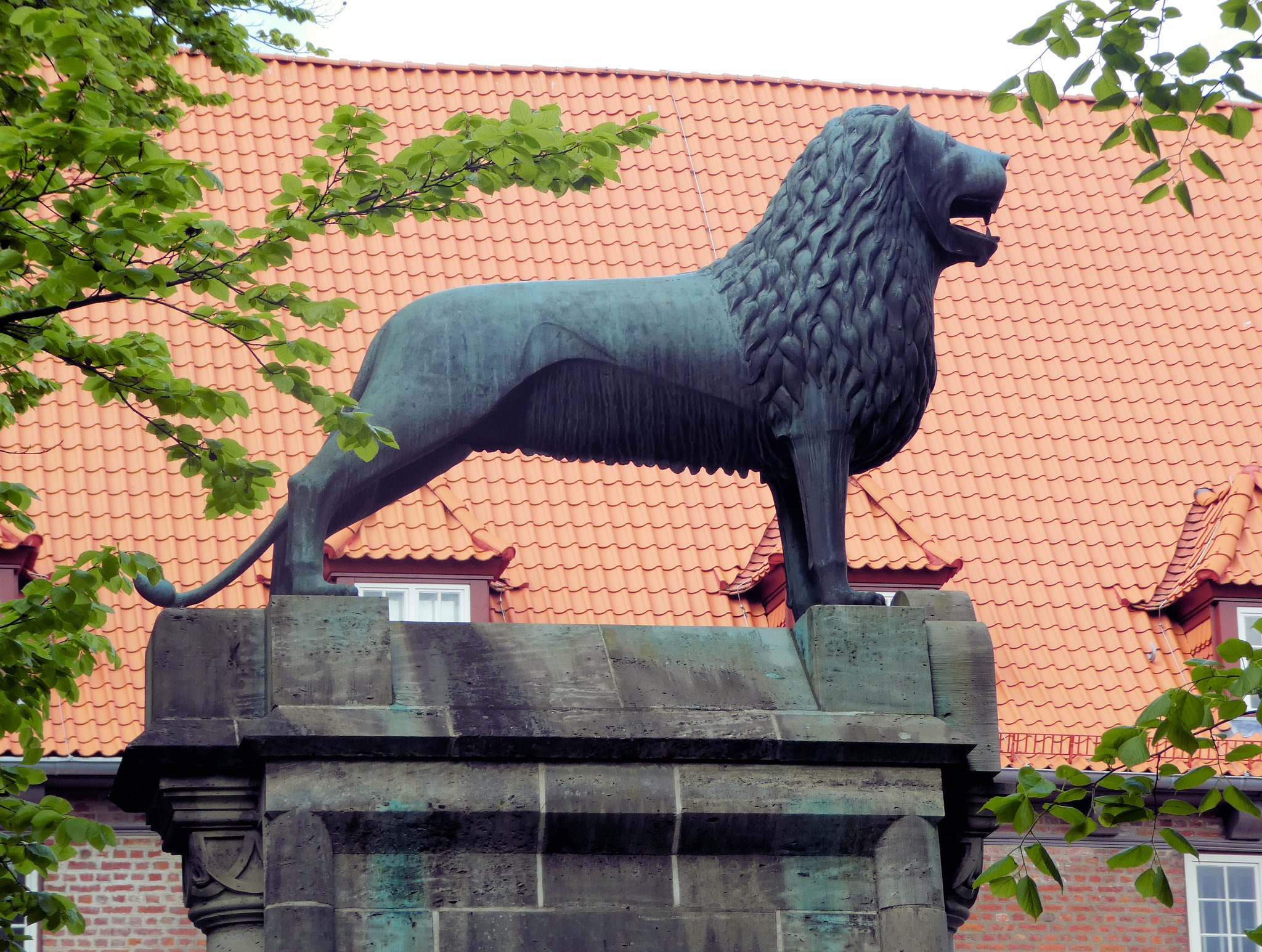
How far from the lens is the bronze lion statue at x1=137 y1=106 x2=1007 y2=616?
617 cm

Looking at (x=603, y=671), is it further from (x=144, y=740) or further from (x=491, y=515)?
(x=491, y=515)

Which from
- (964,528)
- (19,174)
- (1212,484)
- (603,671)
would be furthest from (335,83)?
(603,671)

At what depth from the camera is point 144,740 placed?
5.57 meters

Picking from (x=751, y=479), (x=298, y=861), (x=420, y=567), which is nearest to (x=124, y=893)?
(x=420, y=567)

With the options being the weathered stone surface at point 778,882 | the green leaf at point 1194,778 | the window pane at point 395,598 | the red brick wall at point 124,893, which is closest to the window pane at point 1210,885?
the window pane at point 395,598

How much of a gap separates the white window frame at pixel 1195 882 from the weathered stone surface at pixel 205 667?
9.65 metres

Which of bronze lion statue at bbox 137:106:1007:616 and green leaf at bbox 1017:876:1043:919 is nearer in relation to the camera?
green leaf at bbox 1017:876:1043:919

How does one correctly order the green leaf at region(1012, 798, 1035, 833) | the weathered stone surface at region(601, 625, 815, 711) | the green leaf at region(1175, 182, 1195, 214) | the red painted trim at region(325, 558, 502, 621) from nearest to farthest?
the green leaf at region(1012, 798, 1035, 833) < the weathered stone surface at region(601, 625, 815, 711) < the green leaf at region(1175, 182, 1195, 214) < the red painted trim at region(325, 558, 502, 621)

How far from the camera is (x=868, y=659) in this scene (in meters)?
6.05

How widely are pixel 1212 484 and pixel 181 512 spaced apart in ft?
26.3

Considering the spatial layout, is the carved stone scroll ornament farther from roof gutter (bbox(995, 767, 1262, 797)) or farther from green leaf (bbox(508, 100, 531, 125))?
roof gutter (bbox(995, 767, 1262, 797))

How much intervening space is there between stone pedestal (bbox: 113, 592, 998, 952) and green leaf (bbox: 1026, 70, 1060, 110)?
187 centimetres

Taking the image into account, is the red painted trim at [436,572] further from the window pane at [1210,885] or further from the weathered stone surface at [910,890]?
the weathered stone surface at [910,890]

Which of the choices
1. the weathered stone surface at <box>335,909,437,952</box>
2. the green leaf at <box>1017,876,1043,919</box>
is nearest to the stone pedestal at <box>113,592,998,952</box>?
the weathered stone surface at <box>335,909,437,952</box>
